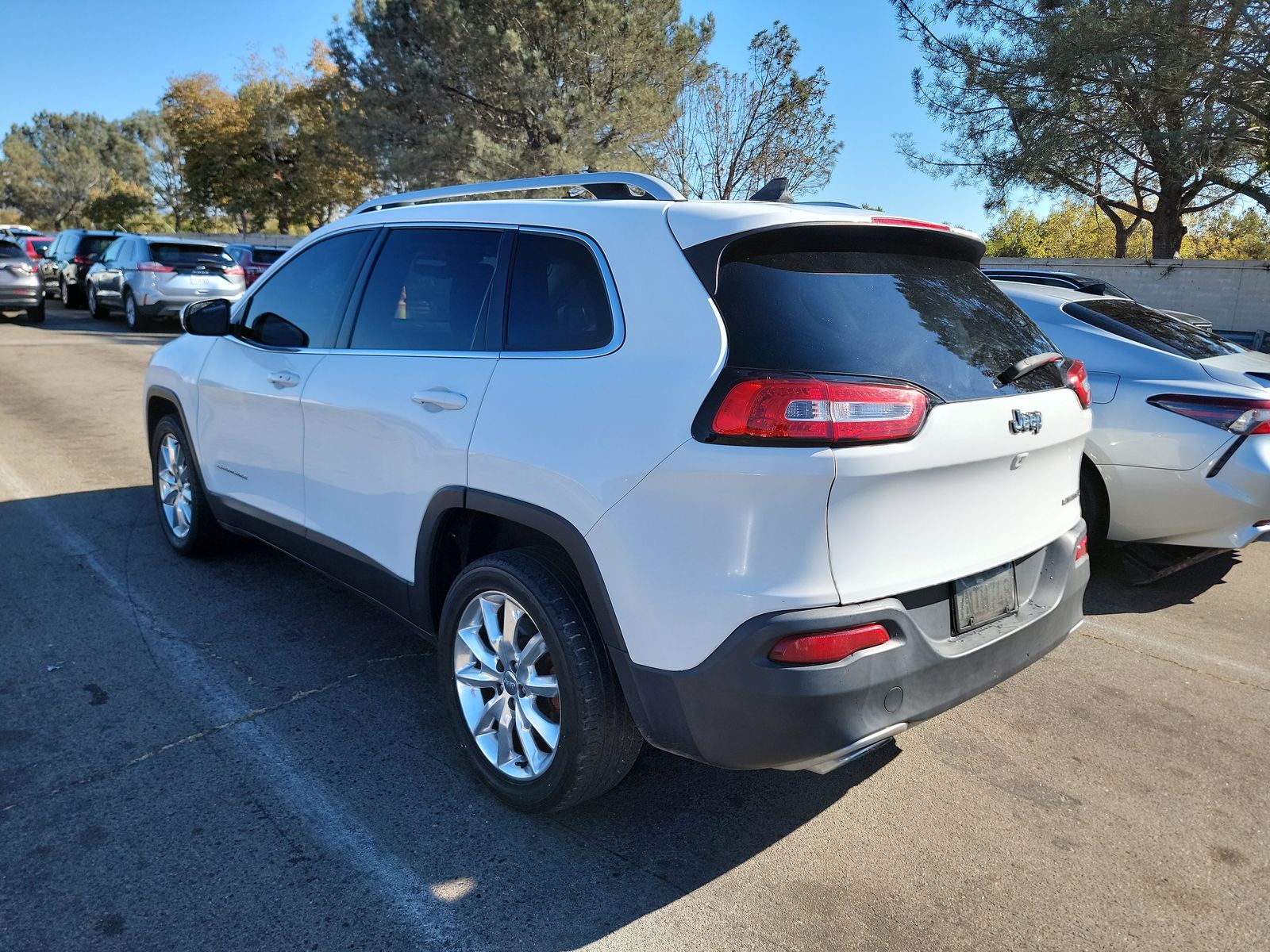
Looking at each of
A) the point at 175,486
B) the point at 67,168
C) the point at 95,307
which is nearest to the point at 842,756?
the point at 175,486

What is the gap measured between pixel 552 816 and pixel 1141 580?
3.77 m

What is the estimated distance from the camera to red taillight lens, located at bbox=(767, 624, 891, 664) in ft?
7.18

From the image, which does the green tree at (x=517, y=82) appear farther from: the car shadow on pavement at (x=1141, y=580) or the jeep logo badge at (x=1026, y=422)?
the jeep logo badge at (x=1026, y=422)

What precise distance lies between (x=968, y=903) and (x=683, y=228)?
200 centimetres

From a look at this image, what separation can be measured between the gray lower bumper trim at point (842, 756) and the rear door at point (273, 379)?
2.46 metres

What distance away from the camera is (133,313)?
57.9ft

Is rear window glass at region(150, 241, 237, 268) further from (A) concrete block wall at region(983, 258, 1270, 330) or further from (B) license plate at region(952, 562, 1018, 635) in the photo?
(B) license plate at region(952, 562, 1018, 635)

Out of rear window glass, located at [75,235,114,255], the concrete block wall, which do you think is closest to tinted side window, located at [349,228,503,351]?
the concrete block wall

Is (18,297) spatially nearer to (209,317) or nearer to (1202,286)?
(209,317)

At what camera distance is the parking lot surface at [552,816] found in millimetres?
2377

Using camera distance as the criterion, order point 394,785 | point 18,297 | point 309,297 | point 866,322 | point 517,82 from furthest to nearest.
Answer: point 517,82
point 18,297
point 309,297
point 394,785
point 866,322

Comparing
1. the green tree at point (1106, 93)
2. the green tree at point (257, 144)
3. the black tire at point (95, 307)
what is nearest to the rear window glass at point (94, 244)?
the black tire at point (95, 307)

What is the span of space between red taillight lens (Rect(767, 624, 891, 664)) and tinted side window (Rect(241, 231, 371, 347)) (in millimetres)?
2419

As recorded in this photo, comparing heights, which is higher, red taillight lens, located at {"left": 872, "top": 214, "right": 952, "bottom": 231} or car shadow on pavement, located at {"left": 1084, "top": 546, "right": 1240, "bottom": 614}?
red taillight lens, located at {"left": 872, "top": 214, "right": 952, "bottom": 231}
